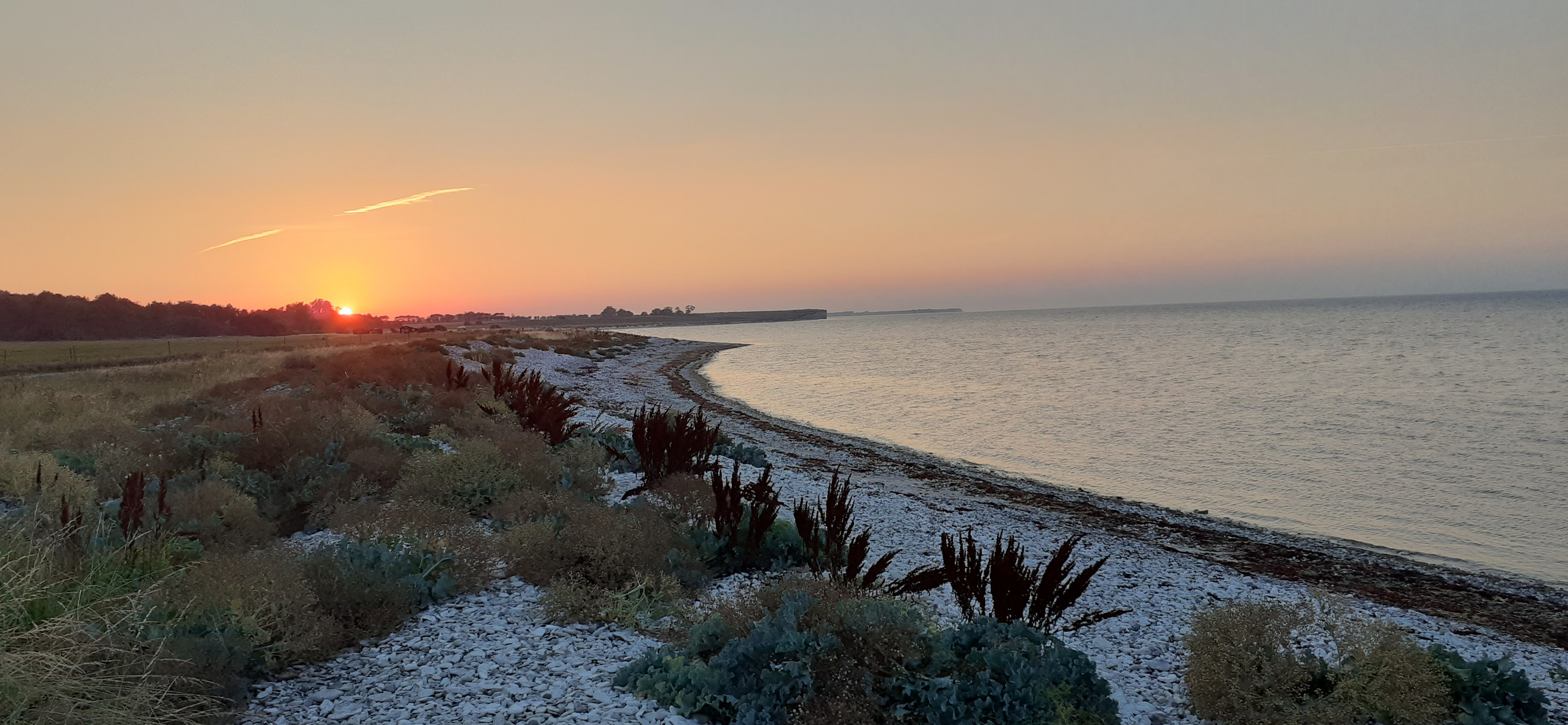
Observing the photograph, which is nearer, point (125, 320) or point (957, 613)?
point (957, 613)

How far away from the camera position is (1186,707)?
489cm

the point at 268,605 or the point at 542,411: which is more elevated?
the point at 542,411

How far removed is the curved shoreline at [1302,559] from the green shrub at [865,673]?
6.96m

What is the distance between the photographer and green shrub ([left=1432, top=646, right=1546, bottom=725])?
4.61 metres

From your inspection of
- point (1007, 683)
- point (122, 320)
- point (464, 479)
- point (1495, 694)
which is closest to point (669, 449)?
point (464, 479)

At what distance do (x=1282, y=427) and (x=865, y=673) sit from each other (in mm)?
23623

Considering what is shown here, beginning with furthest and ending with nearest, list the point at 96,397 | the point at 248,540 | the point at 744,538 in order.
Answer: the point at 96,397 < the point at 744,538 < the point at 248,540

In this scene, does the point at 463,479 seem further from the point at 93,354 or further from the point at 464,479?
the point at 93,354

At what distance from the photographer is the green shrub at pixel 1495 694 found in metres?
4.61

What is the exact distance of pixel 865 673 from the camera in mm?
4215

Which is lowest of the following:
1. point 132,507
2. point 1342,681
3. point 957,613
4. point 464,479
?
point 957,613

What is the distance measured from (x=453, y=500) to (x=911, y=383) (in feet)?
114

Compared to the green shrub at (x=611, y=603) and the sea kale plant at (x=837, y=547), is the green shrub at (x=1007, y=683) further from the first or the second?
the green shrub at (x=611, y=603)

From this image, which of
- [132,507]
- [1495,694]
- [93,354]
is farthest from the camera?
[93,354]
